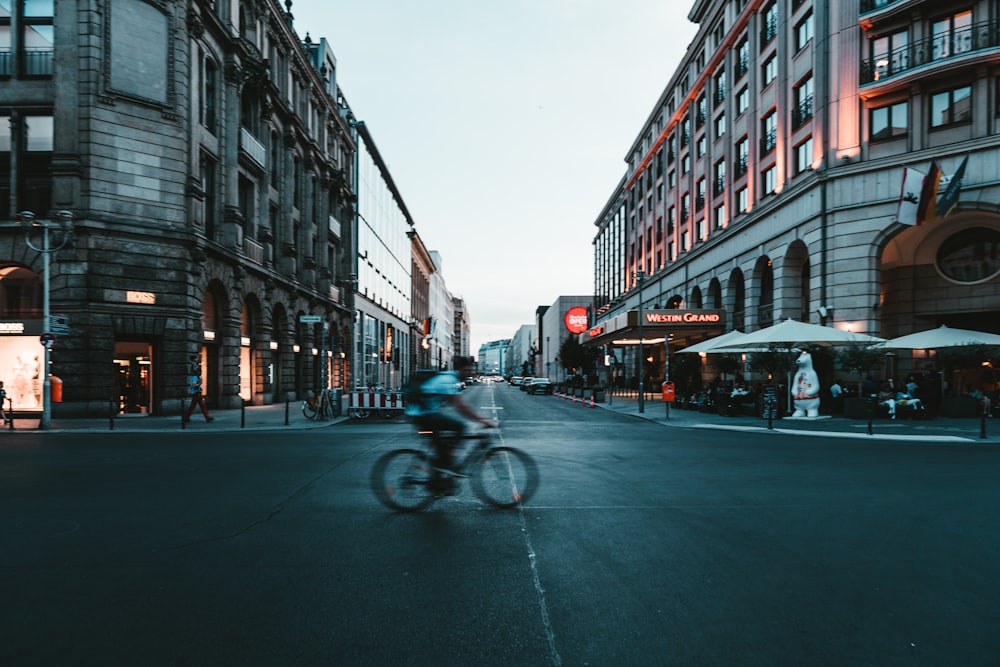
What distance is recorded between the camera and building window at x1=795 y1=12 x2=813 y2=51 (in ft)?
94.7

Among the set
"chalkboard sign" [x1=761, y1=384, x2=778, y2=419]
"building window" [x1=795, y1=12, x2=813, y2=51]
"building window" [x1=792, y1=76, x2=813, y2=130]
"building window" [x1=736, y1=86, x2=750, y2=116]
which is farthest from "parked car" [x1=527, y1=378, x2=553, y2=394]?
"building window" [x1=795, y1=12, x2=813, y2=51]

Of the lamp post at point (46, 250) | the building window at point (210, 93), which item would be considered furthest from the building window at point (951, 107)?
the lamp post at point (46, 250)

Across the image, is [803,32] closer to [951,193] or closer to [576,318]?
[951,193]

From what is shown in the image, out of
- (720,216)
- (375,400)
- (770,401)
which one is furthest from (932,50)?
(375,400)

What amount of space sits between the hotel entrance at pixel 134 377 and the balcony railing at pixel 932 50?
98.6 ft

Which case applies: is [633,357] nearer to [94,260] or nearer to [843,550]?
[94,260]

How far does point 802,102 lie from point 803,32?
3270 mm

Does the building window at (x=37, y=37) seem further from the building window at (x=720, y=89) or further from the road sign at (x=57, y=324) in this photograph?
the building window at (x=720, y=89)

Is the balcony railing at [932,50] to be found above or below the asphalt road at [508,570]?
above

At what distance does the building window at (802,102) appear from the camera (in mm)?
28723

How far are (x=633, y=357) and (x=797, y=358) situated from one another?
4352cm

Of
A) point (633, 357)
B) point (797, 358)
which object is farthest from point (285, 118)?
point (633, 357)

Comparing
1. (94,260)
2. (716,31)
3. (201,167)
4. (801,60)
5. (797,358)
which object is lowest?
(797,358)

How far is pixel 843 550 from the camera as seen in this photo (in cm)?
605
